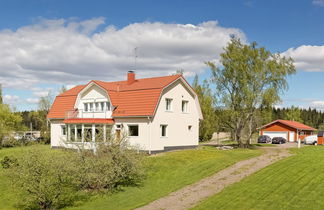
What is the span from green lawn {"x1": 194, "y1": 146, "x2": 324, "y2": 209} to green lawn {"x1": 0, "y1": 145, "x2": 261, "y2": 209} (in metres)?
3.21

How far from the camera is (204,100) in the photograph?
49.9m

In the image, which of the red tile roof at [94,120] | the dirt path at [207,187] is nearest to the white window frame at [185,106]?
the red tile roof at [94,120]

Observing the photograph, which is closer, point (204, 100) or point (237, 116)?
point (237, 116)

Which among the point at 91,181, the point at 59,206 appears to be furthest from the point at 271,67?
the point at 59,206

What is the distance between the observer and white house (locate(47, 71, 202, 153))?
1126 inches

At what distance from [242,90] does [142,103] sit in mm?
10920

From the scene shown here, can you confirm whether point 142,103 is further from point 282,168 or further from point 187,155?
point 282,168

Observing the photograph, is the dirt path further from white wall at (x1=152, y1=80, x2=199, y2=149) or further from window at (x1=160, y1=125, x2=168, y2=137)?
window at (x1=160, y1=125, x2=168, y2=137)

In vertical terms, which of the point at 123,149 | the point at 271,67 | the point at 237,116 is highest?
the point at 271,67

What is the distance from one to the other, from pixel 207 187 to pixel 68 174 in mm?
7672

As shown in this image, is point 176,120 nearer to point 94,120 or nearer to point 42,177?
point 94,120

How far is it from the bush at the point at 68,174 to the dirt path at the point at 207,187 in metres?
3.74

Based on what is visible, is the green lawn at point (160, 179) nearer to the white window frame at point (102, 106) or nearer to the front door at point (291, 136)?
the white window frame at point (102, 106)

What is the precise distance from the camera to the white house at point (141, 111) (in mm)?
28594
